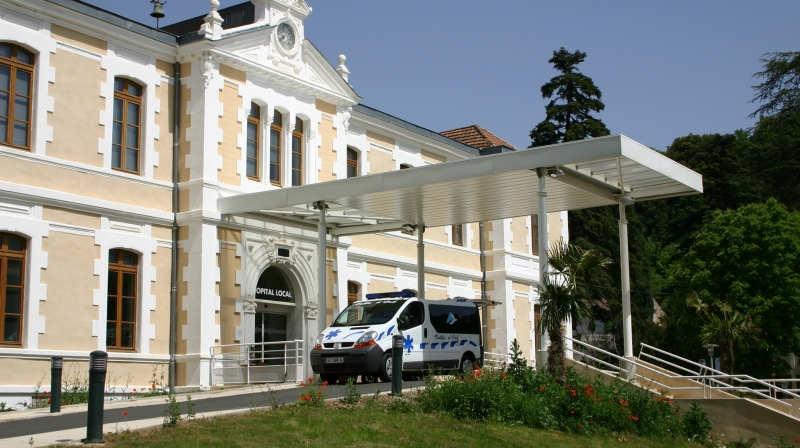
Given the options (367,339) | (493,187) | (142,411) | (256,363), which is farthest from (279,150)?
(142,411)

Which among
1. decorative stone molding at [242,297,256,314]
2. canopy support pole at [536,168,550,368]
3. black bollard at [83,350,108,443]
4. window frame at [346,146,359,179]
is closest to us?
black bollard at [83,350,108,443]

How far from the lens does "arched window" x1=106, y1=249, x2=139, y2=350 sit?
71.8ft

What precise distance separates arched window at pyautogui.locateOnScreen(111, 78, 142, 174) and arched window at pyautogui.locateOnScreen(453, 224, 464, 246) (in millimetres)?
14770

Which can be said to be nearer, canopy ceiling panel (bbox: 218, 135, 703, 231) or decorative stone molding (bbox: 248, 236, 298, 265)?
canopy ceiling panel (bbox: 218, 135, 703, 231)

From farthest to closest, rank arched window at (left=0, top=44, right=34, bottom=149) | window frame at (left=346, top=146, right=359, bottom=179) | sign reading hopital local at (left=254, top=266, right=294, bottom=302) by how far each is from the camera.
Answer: window frame at (left=346, top=146, right=359, bottom=179), sign reading hopital local at (left=254, top=266, right=294, bottom=302), arched window at (left=0, top=44, right=34, bottom=149)

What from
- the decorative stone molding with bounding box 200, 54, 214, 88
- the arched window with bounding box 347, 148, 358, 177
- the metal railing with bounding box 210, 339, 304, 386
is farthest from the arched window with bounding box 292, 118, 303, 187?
the metal railing with bounding box 210, 339, 304, 386

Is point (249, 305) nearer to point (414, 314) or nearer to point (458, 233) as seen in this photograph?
point (414, 314)

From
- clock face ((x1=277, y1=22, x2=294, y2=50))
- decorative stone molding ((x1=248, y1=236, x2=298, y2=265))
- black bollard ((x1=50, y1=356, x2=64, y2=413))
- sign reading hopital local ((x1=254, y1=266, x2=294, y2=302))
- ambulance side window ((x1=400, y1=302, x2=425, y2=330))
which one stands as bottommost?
black bollard ((x1=50, y1=356, x2=64, y2=413))

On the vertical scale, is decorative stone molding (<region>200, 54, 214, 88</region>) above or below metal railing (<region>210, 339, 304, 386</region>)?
above

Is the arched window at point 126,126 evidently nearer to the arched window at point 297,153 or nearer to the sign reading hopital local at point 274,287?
the sign reading hopital local at point 274,287

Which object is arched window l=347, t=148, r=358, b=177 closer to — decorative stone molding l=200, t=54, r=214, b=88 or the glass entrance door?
the glass entrance door

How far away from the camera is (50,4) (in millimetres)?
20984

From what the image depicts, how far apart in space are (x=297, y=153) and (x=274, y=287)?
393 centimetres

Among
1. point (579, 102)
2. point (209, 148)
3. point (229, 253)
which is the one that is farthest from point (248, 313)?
point (579, 102)
